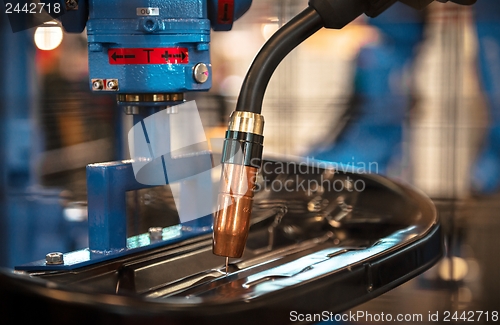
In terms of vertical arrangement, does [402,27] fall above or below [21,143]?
above

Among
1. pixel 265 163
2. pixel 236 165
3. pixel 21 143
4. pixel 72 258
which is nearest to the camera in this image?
pixel 236 165

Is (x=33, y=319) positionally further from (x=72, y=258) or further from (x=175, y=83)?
(x=175, y=83)

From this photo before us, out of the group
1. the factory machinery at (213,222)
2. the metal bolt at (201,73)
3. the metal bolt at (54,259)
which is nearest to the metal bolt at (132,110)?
the factory machinery at (213,222)

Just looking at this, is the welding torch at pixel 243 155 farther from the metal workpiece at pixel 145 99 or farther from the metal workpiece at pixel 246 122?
the metal workpiece at pixel 145 99

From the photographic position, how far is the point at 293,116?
2969 mm

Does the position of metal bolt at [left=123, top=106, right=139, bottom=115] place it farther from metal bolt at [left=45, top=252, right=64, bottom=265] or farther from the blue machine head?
metal bolt at [left=45, top=252, right=64, bottom=265]

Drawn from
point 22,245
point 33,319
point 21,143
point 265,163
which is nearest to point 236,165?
point 33,319

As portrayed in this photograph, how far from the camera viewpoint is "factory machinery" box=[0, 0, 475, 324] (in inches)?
19.6

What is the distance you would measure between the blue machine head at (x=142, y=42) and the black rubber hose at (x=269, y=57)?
21 centimetres

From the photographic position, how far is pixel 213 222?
0.77m

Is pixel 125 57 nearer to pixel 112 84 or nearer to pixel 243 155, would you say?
pixel 112 84

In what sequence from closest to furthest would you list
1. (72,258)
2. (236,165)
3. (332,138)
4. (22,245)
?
1. (236,165)
2. (72,258)
3. (22,245)
4. (332,138)

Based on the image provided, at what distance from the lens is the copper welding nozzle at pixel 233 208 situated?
605 millimetres

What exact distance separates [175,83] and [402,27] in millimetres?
2246
